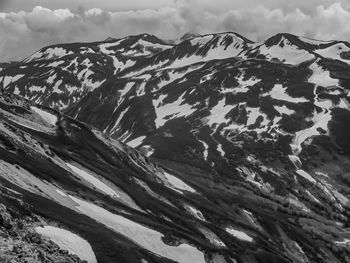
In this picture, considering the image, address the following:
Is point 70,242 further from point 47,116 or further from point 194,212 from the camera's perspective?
point 47,116

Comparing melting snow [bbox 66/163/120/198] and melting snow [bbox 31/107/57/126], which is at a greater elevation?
melting snow [bbox 31/107/57/126]

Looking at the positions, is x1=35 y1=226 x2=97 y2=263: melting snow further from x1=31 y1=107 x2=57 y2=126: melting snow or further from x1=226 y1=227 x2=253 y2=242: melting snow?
x1=31 y1=107 x2=57 y2=126: melting snow

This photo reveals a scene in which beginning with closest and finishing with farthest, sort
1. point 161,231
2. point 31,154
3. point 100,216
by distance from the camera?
point 100,216 → point 161,231 → point 31,154

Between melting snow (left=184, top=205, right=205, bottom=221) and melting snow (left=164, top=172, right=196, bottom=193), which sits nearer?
melting snow (left=184, top=205, right=205, bottom=221)

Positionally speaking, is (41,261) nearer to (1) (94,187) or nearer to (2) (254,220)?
(1) (94,187)

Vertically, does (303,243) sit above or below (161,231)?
above

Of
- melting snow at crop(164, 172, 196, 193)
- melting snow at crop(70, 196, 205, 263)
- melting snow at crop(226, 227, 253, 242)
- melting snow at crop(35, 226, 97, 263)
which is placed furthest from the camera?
melting snow at crop(164, 172, 196, 193)

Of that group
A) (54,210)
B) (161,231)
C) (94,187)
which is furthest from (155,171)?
(54,210)

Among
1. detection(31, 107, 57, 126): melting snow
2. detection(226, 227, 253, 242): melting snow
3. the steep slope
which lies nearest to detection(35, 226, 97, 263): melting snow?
the steep slope

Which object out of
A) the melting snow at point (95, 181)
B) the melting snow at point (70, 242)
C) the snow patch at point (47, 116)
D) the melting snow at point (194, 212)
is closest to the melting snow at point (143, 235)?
the melting snow at point (70, 242)
